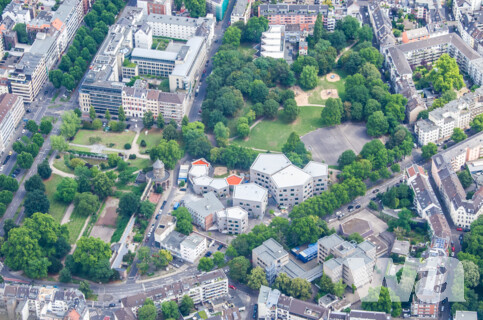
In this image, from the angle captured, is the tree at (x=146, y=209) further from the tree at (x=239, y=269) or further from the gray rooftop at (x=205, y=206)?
the tree at (x=239, y=269)

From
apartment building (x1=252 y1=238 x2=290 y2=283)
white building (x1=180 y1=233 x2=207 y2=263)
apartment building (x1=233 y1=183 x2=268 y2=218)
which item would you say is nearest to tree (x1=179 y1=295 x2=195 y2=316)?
white building (x1=180 y1=233 x2=207 y2=263)

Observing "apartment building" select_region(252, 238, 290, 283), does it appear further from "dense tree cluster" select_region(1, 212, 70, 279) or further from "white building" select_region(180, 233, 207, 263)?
"dense tree cluster" select_region(1, 212, 70, 279)

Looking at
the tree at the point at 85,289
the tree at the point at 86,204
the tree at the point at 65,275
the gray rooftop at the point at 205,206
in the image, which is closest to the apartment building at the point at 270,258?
the gray rooftop at the point at 205,206

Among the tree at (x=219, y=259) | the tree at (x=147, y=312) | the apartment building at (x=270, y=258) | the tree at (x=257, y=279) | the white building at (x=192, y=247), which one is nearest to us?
the tree at (x=147, y=312)

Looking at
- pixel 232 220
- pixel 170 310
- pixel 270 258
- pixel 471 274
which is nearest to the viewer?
pixel 170 310

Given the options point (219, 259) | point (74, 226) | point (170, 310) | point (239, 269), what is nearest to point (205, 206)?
point (219, 259)

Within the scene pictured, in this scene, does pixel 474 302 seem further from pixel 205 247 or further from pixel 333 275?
pixel 205 247

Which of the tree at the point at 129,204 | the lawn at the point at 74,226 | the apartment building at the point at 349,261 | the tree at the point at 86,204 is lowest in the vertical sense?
the lawn at the point at 74,226

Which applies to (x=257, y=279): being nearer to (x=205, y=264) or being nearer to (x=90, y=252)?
(x=205, y=264)
